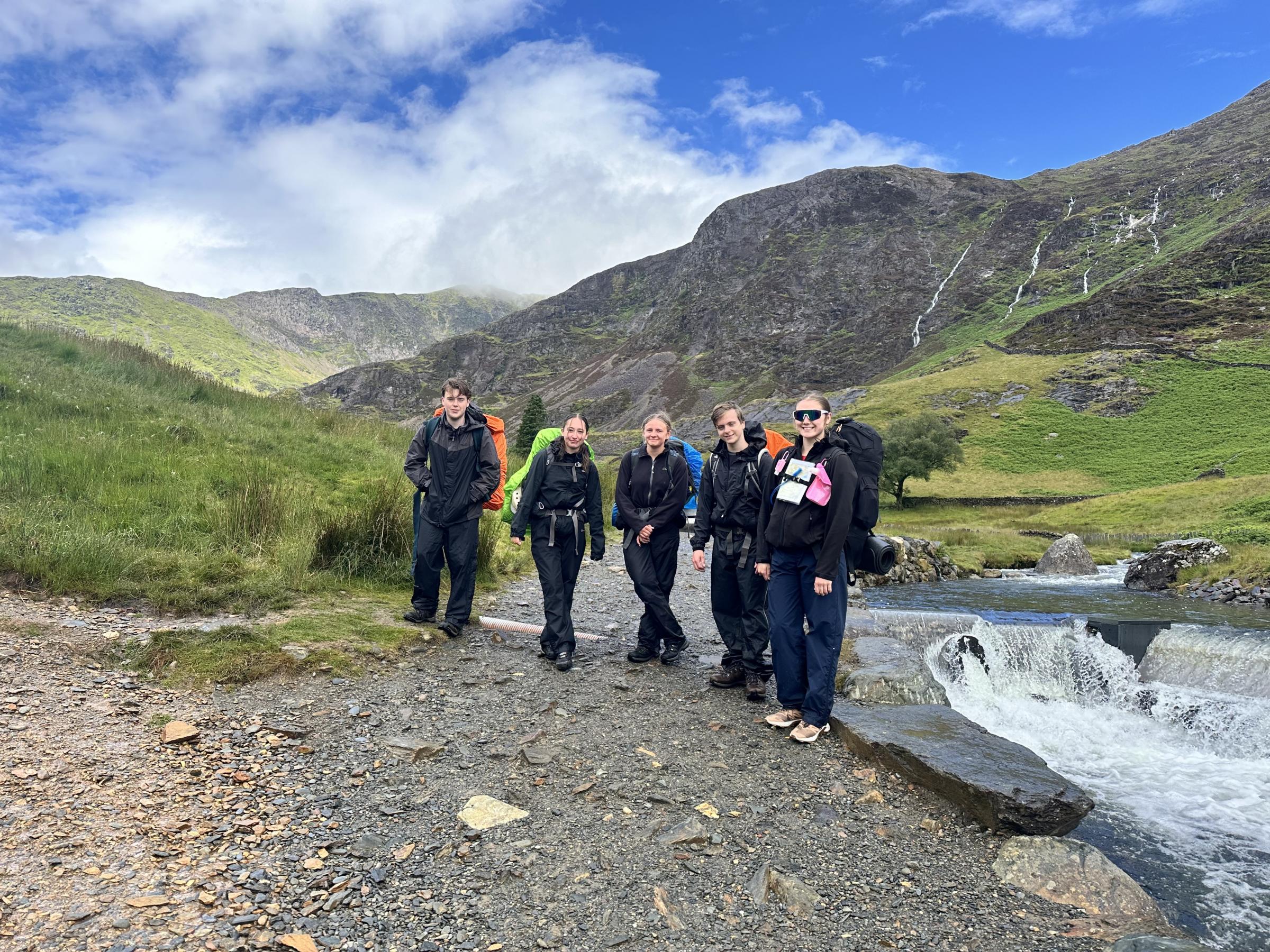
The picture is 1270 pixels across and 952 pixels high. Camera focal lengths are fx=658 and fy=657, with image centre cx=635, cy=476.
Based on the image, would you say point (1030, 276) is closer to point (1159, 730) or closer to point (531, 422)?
point (531, 422)

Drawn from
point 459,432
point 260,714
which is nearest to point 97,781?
point 260,714

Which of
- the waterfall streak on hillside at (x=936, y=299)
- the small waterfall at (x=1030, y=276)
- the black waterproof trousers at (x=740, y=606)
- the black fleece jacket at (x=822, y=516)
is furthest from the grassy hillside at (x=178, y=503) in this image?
the waterfall streak on hillside at (x=936, y=299)

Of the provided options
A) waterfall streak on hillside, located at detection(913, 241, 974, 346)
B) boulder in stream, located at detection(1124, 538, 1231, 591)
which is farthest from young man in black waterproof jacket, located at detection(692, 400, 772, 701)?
waterfall streak on hillside, located at detection(913, 241, 974, 346)

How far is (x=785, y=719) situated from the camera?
5.76m

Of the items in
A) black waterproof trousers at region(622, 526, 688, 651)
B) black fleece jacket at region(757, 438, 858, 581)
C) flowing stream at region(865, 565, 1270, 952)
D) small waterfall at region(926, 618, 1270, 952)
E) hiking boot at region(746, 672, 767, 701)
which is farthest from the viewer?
black waterproof trousers at region(622, 526, 688, 651)

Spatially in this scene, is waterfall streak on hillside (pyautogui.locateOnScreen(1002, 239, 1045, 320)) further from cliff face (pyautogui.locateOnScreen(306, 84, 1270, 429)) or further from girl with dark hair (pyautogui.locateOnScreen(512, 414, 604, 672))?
girl with dark hair (pyautogui.locateOnScreen(512, 414, 604, 672))

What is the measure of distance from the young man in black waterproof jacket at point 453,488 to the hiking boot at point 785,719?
358 centimetres

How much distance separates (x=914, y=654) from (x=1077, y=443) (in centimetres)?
6789

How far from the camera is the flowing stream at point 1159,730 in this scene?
452 cm

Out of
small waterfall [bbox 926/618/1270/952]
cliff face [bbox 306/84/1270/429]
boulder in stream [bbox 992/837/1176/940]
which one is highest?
cliff face [bbox 306/84/1270/429]

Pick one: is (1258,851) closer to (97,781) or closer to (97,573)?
(97,781)

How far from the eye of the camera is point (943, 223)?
199125 mm

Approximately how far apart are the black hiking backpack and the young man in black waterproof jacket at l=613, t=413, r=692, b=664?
2.03 meters

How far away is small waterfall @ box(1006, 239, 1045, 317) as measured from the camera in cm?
14450
